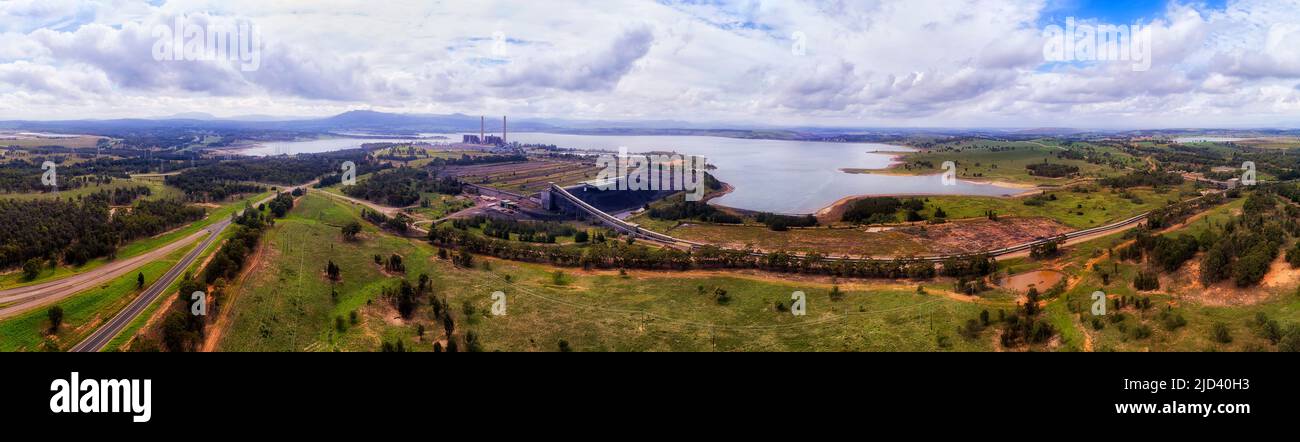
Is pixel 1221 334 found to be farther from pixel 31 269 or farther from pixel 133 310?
pixel 31 269

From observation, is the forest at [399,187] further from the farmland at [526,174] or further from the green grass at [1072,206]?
the green grass at [1072,206]

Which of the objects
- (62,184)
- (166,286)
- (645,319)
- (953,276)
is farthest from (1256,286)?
(62,184)

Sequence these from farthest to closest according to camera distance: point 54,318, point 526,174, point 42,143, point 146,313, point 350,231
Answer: point 42,143 → point 526,174 → point 350,231 → point 146,313 → point 54,318

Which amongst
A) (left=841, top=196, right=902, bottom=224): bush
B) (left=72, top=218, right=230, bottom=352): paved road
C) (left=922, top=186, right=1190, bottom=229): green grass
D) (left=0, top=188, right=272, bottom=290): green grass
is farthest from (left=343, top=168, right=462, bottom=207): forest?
(left=922, top=186, right=1190, bottom=229): green grass

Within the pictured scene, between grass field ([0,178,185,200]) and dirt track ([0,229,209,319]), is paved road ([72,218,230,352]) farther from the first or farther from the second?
grass field ([0,178,185,200])

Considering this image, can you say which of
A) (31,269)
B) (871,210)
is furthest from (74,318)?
(871,210)
